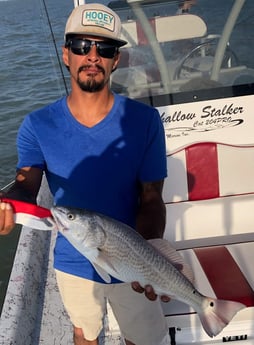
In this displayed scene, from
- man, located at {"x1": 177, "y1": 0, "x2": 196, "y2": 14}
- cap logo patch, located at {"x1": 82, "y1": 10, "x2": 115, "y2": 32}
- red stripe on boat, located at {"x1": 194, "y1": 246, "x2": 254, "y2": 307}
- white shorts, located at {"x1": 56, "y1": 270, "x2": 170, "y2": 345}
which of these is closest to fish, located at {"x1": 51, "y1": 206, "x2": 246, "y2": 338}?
white shorts, located at {"x1": 56, "y1": 270, "x2": 170, "y2": 345}

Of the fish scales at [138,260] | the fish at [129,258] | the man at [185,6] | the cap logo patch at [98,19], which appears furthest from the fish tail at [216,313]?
the man at [185,6]

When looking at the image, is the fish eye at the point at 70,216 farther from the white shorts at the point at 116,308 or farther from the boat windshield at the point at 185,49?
the boat windshield at the point at 185,49

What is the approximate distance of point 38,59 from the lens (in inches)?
628

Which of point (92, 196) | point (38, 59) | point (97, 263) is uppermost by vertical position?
point (38, 59)

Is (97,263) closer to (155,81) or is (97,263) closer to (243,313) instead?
(243,313)

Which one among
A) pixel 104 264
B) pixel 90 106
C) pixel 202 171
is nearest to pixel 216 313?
pixel 104 264

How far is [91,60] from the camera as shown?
80.8 inches

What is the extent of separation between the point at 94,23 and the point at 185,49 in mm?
1464

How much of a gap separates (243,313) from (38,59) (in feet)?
47.6

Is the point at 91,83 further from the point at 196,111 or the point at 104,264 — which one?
the point at 196,111

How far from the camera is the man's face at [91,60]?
2055 mm

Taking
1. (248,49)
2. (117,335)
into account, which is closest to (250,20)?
(248,49)

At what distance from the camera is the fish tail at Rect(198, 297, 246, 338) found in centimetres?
201

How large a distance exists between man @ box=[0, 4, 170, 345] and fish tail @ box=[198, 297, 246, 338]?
0.39 metres
